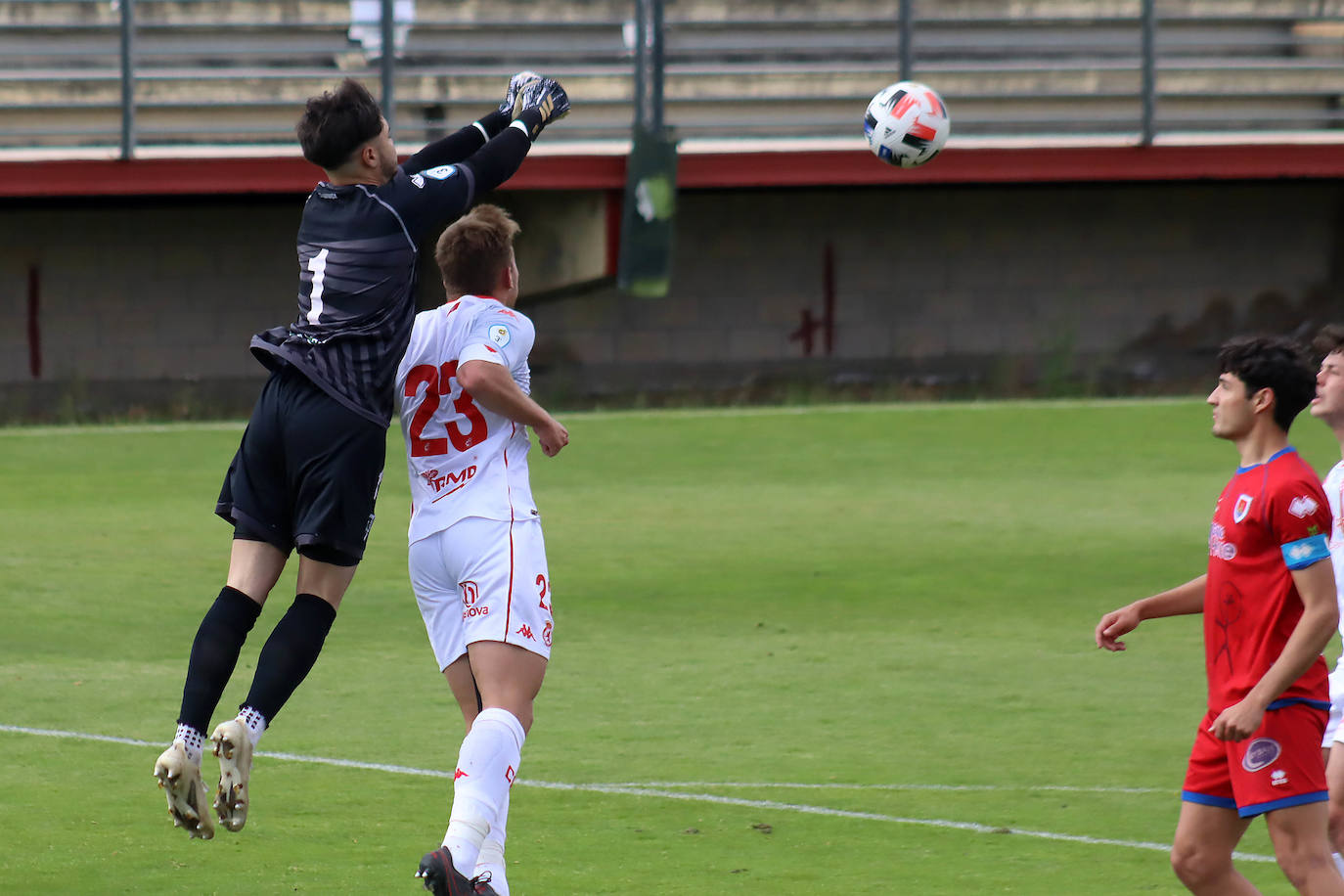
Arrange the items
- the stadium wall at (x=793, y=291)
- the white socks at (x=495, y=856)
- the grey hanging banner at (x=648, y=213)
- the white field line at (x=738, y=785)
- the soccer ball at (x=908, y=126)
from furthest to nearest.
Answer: the stadium wall at (x=793, y=291) → the grey hanging banner at (x=648, y=213) → the soccer ball at (x=908, y=126) → the white field line at (x=738, y=785) → the white socks at (x=495, y=856)

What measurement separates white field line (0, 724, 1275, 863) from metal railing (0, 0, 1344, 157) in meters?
11.1

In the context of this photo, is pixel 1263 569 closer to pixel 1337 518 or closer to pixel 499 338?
pixel 1337 518

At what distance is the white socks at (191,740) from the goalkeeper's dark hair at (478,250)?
1499 millimetres

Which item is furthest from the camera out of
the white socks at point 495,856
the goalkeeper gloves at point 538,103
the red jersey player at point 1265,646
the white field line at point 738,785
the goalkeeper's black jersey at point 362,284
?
the white field line at point 738,785

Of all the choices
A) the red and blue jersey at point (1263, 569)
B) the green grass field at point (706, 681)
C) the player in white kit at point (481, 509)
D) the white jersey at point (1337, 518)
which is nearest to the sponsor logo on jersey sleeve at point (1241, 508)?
the red and blue jersey at point (1263, 569)

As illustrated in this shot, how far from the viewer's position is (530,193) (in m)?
19.3

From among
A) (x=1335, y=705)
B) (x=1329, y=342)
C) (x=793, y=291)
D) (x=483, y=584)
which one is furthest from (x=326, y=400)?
(x=793, y=291)

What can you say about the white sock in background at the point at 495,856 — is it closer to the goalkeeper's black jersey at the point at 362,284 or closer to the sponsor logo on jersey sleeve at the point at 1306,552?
the goalkeeper's black jersey at the point at 362,284

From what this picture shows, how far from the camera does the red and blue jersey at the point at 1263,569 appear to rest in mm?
4578

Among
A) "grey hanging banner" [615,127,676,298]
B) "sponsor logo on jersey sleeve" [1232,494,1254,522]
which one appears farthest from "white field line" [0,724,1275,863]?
"grey hanging banner" [615,127,676,298]

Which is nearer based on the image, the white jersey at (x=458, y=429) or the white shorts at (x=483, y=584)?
the white shorts at (x=483, y=584)

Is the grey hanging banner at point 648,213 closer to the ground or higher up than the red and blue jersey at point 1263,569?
higher up

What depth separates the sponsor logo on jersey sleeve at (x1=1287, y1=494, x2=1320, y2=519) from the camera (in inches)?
180

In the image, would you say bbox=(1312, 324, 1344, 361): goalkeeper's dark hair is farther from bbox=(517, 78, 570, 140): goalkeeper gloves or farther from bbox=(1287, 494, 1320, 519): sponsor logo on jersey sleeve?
bbox=(517, 78, 570, 140): goalkeeper gloves
